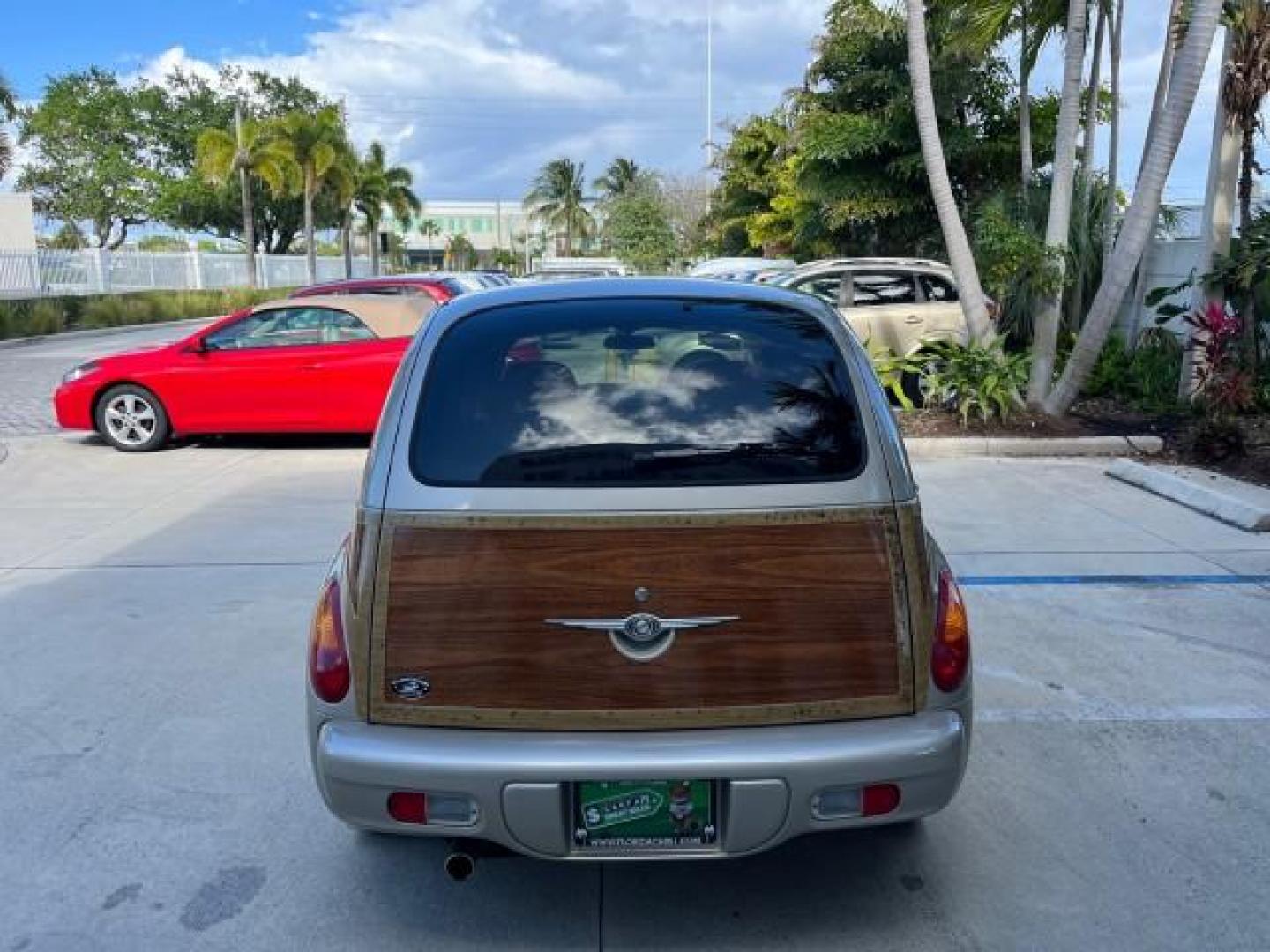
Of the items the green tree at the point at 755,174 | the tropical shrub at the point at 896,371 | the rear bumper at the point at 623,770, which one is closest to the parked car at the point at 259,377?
the tropical shrub at the point at 896,371

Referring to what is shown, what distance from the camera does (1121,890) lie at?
314 cm

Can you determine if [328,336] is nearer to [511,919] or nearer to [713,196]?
[511,919]

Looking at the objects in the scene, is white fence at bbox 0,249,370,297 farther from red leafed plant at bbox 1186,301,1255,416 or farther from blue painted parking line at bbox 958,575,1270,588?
blue painted parking line at bbox 958,575,1270,588

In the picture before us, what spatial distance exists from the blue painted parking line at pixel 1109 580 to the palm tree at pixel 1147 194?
407 cm

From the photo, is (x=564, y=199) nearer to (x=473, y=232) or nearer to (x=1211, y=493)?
(x=473, y=232)

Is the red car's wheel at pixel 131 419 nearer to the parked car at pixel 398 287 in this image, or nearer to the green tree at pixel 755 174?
the parked car at pixel 398 287

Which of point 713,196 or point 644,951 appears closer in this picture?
point 644,951

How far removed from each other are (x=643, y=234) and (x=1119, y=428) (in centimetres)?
3696

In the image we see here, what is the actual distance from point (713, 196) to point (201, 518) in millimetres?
32225

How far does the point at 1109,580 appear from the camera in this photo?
603 cm

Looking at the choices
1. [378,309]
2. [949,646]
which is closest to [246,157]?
[378,309]

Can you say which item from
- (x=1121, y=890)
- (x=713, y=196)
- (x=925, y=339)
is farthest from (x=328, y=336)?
(x=713, y=196)

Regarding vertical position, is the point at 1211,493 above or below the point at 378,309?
below

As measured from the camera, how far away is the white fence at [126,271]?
1069 inches
